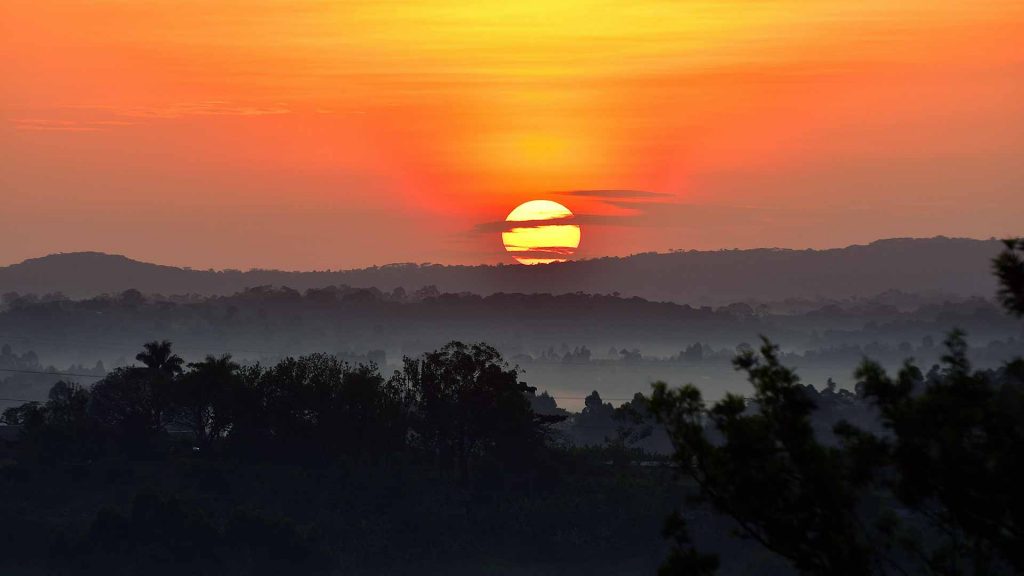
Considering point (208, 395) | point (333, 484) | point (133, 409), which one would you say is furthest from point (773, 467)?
point (133, 409)

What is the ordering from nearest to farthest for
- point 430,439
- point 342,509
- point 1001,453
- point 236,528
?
1. point 1001,453
2. point 236,528
3. point 342,509
4. point 430,439

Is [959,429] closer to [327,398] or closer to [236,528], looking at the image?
[236,528]

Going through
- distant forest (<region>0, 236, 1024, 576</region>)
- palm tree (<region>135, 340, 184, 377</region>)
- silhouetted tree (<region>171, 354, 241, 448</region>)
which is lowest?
distant forest (<region>0, 236, 1024, 576</region>)

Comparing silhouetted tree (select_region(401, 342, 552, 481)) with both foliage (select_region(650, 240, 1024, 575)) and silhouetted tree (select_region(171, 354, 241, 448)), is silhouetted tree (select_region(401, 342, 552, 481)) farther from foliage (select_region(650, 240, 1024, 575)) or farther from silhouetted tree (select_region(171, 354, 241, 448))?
foliage (select_region(650, 240, 1024, 575))

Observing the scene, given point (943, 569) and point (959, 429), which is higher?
point (959, 429)

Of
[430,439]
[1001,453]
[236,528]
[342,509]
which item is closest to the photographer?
[1001,453]

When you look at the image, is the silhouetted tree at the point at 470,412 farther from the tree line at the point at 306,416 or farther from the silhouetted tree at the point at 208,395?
the silhouetted tree at the point at 208,395

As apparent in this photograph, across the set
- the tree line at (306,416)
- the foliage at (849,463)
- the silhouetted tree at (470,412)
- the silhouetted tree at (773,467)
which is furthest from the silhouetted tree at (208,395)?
the foliage at (849,463)

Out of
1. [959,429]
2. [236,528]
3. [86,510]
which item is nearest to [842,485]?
[959,429]

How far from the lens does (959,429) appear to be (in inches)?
1395

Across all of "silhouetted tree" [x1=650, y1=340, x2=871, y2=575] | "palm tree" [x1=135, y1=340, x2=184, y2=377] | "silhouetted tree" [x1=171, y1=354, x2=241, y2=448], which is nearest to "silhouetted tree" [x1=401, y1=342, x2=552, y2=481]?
"silhouetted tree" [x1=171, y1=354, x2=241, y2=448]

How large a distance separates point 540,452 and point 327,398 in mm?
21858

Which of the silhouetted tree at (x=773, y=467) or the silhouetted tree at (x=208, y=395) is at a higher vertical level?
the silhouetted tree at (x=208, y=395)

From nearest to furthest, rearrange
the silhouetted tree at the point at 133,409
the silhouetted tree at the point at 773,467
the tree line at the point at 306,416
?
the silhouetted tree at the point at 773,467, the tree line at the point at 306,416, the silhouetted tree at the point at 133,409
